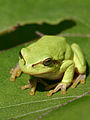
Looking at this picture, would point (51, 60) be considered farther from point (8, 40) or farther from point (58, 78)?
point (8, 40)

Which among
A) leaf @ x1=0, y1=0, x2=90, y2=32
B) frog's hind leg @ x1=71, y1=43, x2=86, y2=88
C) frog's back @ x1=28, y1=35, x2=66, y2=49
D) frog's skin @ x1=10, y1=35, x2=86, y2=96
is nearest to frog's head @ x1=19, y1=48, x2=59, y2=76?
frog's skin @ x1=10, y1=35, x2=86, y2=96

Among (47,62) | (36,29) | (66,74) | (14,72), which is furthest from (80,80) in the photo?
(36,29)

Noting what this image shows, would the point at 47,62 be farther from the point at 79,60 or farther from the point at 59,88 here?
the point at 79,60

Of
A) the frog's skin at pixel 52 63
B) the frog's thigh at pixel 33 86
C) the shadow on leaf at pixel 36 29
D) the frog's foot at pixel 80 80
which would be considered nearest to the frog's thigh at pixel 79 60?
the frog's skin at pixel 52 63

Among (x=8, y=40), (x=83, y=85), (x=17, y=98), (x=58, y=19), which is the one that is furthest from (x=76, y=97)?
(x=8, y=40)

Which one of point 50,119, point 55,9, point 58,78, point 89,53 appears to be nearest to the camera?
point 50,119

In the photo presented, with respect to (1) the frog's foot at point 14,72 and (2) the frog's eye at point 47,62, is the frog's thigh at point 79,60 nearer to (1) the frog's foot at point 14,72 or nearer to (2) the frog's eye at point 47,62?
(2) the frog's eye at point 47,62

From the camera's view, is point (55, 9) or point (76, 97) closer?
point (76, 97)
